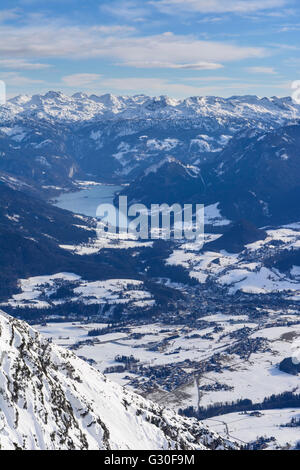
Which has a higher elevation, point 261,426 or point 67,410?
point 67,410

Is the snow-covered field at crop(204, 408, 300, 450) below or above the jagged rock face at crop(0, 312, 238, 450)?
below

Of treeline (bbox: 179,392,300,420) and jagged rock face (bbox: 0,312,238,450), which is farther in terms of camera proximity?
treeline (bbox: 179,392,300,420)

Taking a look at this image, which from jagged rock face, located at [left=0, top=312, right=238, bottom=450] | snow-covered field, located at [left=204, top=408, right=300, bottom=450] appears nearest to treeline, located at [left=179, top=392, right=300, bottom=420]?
snow-covered field, located at [left=204, top=408, right=300, bottom=450]

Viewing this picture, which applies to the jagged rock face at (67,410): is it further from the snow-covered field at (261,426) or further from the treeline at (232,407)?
the treeline at (232,407)

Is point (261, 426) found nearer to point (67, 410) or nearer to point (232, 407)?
point (232, 407)

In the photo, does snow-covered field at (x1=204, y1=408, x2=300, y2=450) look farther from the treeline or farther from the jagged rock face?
the jagged rock face

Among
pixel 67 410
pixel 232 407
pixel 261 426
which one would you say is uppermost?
pixel 67 410

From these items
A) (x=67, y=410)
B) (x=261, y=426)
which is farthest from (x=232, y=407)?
(x=67, y=410)

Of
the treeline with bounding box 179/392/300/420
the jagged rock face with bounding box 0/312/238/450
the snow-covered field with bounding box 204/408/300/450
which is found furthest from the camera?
the treeline with bounding box 179/392/300/420
